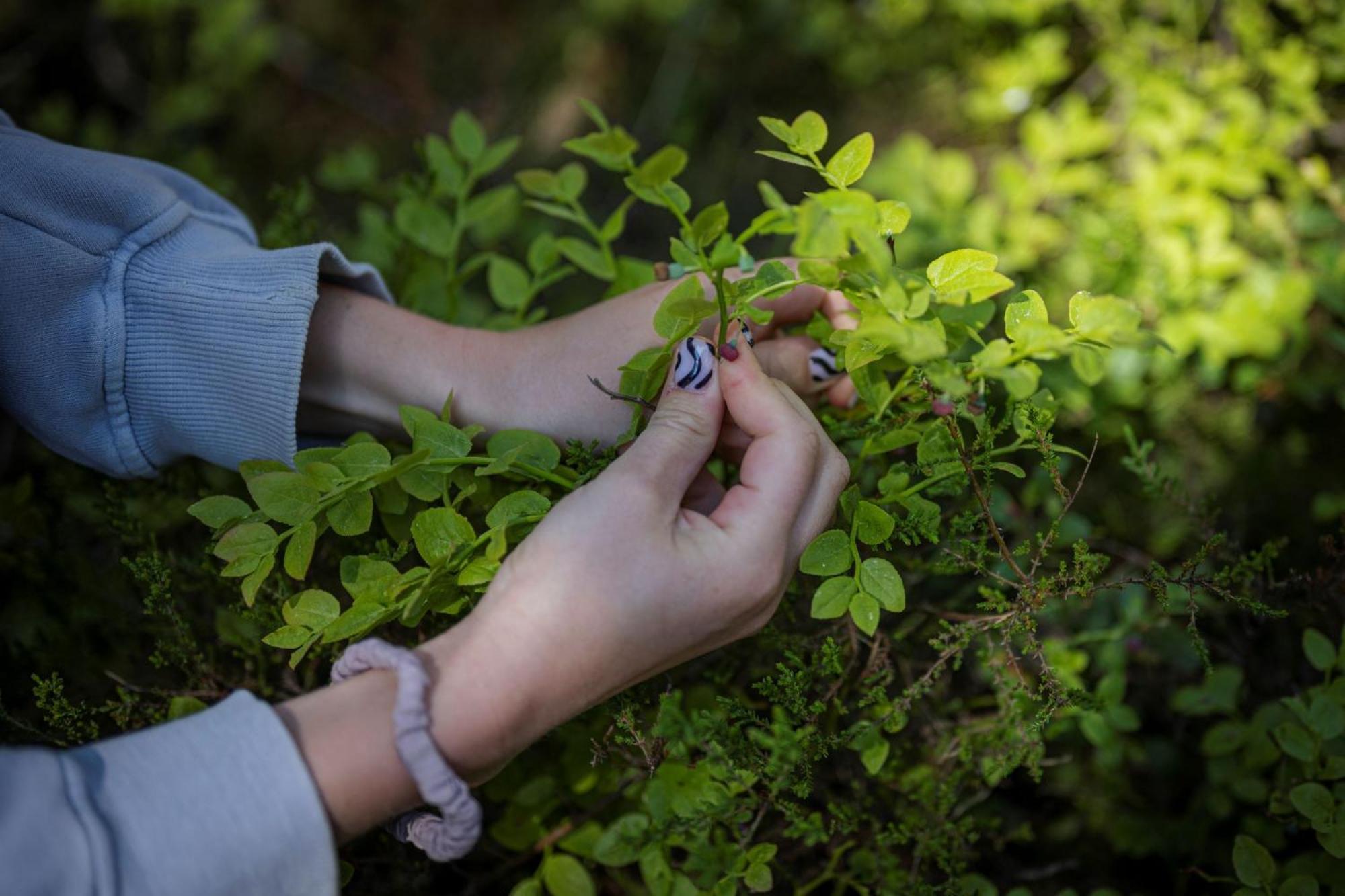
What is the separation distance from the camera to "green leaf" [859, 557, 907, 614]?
906 mm

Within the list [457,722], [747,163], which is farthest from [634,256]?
[457,722]

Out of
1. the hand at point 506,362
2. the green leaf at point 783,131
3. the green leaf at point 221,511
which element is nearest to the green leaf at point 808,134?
the green leaf at point 783,131

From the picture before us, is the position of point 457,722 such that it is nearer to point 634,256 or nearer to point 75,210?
point 75,210

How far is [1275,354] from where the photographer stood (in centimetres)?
184

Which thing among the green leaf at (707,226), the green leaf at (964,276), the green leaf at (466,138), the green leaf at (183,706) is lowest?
the green leaf at (183,706)

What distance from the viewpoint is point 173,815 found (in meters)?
0.77

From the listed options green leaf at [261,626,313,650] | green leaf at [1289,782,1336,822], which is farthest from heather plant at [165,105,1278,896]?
green leaf at [1289,782,1336,822]

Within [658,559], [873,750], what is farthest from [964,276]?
[873,750]

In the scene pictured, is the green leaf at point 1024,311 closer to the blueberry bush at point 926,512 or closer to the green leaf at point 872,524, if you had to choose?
the blueberry bush at point 926,512

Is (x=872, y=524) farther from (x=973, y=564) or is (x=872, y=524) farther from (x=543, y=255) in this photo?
(x=543, y=255)

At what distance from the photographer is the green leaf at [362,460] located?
0.98 m

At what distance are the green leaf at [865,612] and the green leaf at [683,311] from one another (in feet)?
1.01

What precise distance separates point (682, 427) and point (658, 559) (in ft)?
0.46

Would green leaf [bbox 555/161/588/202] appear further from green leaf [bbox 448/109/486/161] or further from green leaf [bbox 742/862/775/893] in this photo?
green leaf [bbox 742/862/775/893]
